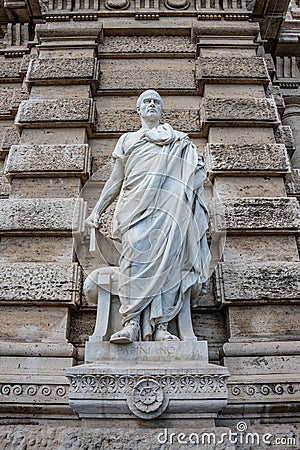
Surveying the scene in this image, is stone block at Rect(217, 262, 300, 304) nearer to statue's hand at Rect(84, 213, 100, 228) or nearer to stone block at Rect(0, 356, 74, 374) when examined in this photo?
statue's hand at Rect(84, 213, 100, 228)

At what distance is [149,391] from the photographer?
428 cm

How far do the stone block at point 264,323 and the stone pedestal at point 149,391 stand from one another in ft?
4.27

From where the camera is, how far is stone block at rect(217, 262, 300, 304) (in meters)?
5.73

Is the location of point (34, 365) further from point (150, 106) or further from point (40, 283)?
point (150, 106)

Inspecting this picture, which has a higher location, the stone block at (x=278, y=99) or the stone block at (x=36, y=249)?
the stone block at (x=278, y=99)

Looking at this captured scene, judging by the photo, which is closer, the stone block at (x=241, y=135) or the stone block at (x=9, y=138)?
the stone block at (x=241, y=135)

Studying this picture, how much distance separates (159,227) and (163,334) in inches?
40.6

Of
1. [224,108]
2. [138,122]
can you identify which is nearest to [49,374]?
[138,122]

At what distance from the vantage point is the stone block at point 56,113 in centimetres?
703

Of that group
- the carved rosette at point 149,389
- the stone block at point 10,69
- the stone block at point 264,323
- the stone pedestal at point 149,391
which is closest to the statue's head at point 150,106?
the stone block at point 264,323

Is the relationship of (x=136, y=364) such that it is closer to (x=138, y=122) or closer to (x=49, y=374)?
(x=49, y=374)

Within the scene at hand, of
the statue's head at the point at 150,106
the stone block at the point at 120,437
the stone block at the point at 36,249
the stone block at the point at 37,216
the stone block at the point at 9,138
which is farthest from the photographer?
the stone block at the point at 9,138

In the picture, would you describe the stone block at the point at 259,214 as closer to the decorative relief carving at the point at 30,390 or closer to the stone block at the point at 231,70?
the stone block at the point at 231,70

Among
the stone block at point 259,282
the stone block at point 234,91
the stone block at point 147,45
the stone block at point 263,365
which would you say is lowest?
the stone block at point 263,365
